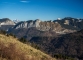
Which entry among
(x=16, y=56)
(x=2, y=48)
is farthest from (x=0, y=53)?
(x=16, y=56)

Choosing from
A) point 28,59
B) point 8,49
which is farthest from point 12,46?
point 28,59

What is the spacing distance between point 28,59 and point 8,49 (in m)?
1.38

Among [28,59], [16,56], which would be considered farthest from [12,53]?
[28,59]

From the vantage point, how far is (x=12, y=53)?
11664 mm

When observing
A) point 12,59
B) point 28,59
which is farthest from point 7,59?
point 28,59

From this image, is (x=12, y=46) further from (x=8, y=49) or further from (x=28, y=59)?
(x=28, y=59)

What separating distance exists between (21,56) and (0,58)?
49.6 inches

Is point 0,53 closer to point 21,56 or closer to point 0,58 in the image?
point 0,58

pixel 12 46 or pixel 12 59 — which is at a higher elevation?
pixel 12 46

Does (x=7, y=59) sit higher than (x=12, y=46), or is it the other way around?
(x=12, y=46)

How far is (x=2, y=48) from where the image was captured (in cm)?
1216

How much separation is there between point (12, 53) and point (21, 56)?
25.1 inches

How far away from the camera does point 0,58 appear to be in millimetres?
11664

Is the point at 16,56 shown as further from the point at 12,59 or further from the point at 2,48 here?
the point at 2,48
